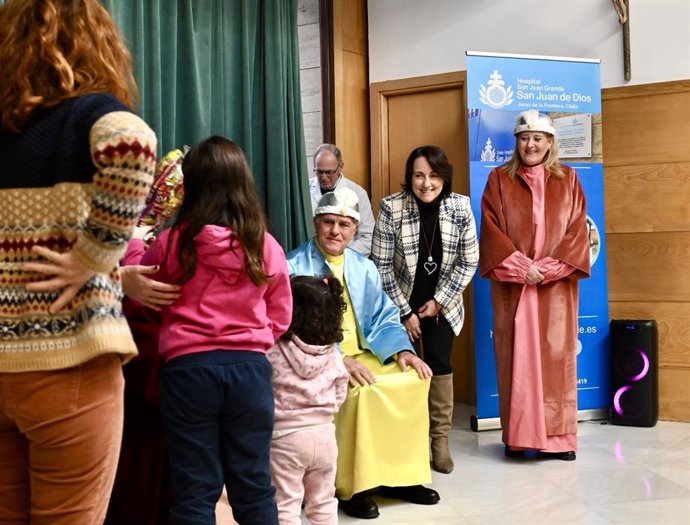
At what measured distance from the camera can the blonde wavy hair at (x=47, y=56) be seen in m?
1.31

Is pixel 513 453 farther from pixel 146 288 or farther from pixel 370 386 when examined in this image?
pixel 146 288

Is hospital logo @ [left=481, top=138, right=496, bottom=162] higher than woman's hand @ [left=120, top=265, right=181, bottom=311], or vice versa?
hospital logo @ [left=481, top=138, right=496, bottom=162]

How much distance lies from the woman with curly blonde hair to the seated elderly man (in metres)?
1.64

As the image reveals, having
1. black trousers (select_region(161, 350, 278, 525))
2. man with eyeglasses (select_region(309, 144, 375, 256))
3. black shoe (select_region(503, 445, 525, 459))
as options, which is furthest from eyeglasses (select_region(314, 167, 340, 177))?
black trousers (select_region(161, 350, 278, 525))

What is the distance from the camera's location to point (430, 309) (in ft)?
11.6

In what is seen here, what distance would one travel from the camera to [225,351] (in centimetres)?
199

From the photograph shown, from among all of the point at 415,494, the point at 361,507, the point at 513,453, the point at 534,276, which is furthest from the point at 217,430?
the point at 513,453

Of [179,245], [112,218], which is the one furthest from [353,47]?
[112,218]

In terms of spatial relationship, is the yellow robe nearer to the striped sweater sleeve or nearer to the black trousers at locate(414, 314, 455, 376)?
the black trousers at locate(414, 314, 455, 376)

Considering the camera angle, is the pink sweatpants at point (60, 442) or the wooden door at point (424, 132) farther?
the wooden door at point (424, 132)

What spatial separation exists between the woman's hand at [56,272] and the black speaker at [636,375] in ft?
11.8

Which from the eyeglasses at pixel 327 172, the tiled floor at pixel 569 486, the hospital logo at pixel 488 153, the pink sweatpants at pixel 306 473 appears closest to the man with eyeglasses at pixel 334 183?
the eyeglasses at pixel 327 172

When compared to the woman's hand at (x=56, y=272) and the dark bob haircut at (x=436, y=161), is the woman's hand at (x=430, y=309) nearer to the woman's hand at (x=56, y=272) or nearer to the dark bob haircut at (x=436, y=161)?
the dark bob haircut at (x=436, y=161)

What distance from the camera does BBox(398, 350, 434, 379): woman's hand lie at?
302cm
